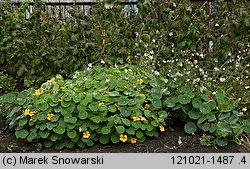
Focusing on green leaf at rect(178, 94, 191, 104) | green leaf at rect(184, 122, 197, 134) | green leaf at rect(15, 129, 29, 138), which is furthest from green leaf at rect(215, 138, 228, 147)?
green leaf at rect(15, 129, 29, 138)

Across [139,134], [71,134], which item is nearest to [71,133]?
[71,134]

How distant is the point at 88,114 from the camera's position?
11.8 feet

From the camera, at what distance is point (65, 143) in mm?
3654

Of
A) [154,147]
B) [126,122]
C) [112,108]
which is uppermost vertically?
[112,108]

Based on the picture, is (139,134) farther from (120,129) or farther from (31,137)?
(31,137)

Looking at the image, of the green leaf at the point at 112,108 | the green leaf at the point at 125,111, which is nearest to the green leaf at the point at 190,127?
the green leaf at the point at 125,111

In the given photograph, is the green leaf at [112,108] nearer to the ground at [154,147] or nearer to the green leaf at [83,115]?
the green leaf at [83,115]

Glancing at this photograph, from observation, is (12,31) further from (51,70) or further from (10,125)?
(10,125)

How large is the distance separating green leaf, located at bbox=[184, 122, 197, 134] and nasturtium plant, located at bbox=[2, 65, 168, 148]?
0.21 m

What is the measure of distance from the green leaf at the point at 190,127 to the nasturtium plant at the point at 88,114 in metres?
0.21

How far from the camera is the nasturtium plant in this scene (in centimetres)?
358

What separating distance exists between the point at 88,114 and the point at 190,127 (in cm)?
87

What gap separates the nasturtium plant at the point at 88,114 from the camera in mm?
3578

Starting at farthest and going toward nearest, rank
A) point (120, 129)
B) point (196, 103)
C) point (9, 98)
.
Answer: point (9, 98) < point (196, 103) < point (120, 129)
